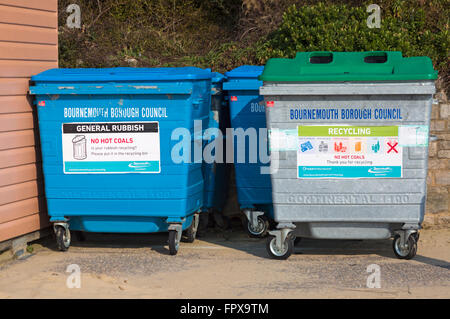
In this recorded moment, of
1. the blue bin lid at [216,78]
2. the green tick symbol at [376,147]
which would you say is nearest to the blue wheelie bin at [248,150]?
the blue bin lid at [216,78]

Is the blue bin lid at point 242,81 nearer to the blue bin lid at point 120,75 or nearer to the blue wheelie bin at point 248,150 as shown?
the blue wheelie bin at point 248,150

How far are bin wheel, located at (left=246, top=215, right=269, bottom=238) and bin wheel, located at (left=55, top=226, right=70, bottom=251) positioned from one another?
1.66 metres

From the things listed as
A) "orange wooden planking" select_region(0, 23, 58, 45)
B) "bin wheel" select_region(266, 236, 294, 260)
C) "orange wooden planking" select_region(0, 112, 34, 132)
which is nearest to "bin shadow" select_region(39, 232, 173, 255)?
"bin wheel" select_region(266, 236, 294, 260)

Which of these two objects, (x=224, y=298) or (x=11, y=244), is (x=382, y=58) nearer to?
(x=224, y=298)

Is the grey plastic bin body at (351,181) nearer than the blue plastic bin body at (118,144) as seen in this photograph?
Yes

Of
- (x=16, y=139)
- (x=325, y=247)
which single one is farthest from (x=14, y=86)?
(x=325, y=247)

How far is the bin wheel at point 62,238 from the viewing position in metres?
6.66

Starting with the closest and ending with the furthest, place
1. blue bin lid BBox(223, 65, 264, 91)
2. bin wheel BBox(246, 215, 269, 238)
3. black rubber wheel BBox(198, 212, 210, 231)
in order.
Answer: blue bin lid BBox(223, 65, 264, 91) < bin wheel BBox(246, 215, 269, 238) < black rubber wheel BBox(198, 212, 210, 231)

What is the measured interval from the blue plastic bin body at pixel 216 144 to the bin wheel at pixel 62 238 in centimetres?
130

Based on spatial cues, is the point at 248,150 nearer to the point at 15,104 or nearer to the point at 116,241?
the point at 116,241

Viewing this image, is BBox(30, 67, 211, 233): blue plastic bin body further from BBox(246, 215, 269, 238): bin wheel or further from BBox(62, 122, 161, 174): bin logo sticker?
BBox(246, 215, 269, 238): bin wheel

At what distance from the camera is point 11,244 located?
647 centimetres

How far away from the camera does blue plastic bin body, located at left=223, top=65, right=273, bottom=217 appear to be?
22.8 ft

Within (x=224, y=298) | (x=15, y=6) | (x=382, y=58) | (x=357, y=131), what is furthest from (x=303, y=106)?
(x=15, y=6)
